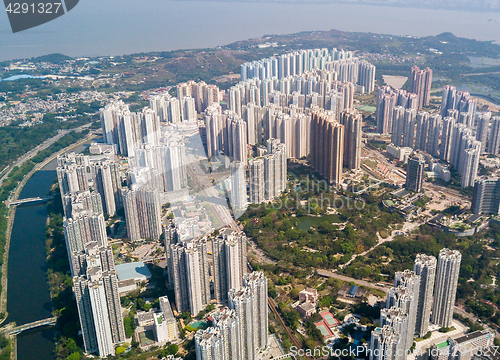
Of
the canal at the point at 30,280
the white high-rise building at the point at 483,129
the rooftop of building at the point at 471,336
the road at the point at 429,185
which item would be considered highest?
the white high-rise building at the point at 483,129

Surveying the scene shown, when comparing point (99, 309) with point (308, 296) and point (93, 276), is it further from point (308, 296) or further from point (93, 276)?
point (308, 296)

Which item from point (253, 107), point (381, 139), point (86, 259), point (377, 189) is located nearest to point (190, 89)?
point (253, 107)

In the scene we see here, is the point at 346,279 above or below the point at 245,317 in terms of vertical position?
below

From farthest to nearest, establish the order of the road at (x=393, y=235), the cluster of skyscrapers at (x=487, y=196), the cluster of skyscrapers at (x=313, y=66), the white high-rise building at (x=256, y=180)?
the cluster of skyscrapers at (x=313, y=66), the white high-rise building at (x=256, y=180), the cluster of skyscrapers at (x=487, y=196), the road at (x=393, y=235)

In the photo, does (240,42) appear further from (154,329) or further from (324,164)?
(154,329)

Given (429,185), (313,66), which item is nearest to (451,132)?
(429,185)

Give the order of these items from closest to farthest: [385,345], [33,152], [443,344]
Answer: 1. [385,345]
2. [443,344]
3. [33,152]

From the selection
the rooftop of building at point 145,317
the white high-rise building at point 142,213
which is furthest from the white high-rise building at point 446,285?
the white high-rise building at point 142,213

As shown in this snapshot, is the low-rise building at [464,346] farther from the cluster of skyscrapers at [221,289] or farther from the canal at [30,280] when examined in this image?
the canal at [30,280]
